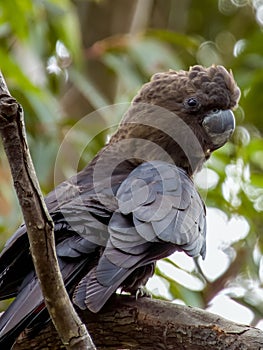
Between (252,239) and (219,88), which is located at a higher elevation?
(219,88)

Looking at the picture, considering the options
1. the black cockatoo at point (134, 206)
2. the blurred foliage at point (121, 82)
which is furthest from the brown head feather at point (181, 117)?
the blurred foliage at point (121, 82)

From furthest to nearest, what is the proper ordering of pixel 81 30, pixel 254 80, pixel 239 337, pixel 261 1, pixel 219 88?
pixel 261 1
pixel 81 30
pixel 254 80
pixel 219 88
pixel 239 337

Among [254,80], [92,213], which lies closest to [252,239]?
[254,80]

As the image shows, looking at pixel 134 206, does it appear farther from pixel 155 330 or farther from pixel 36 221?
pixel 36 221

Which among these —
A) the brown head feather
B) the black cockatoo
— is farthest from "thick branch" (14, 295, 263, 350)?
the brown head feather

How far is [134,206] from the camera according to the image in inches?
89.1

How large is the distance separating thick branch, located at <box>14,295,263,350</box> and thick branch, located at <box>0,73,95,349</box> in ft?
1.30

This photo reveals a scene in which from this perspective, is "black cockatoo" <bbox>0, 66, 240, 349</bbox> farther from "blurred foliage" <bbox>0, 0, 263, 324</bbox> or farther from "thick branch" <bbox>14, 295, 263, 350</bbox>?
"blurred foliage" <bbox>0, 0, 263, 324</bbox>

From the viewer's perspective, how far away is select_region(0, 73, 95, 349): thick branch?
1593 millimetres

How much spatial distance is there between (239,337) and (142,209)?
1.48 ft

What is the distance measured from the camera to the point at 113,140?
116 inches

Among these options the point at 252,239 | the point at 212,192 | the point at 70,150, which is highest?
the point at 70,150

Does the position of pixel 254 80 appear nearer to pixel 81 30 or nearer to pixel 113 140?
pixel 81 30

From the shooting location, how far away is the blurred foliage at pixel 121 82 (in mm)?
3549
